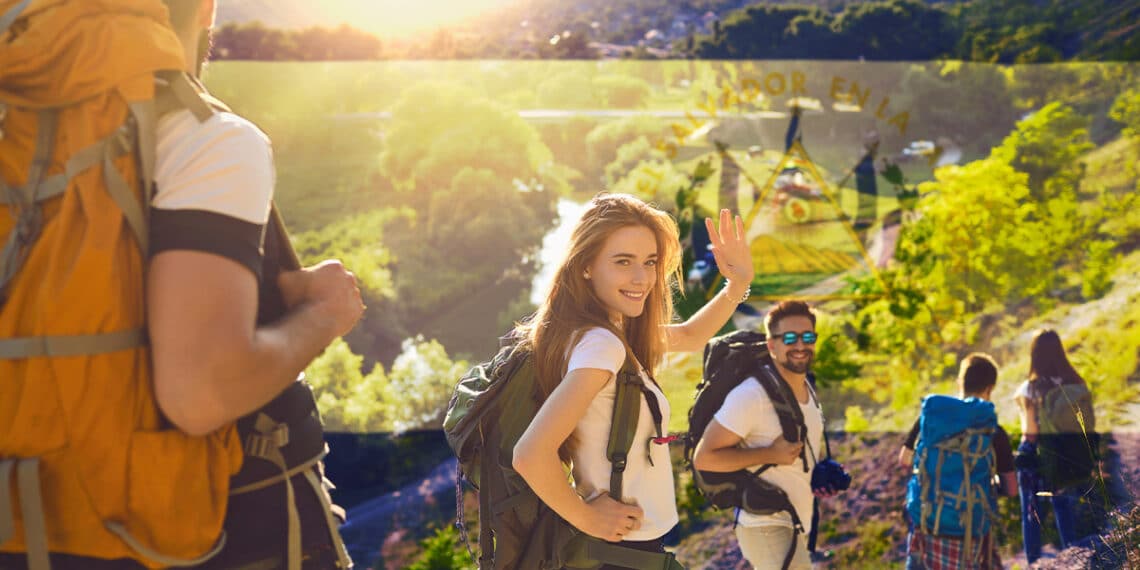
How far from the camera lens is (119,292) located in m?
1.56

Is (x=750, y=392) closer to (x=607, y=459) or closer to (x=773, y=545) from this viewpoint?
(x=773, y=545)

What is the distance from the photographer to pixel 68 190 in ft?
5.12

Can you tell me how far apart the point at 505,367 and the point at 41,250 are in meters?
1.38

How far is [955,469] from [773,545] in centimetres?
138

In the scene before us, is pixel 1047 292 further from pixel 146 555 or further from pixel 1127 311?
pixel 146 555

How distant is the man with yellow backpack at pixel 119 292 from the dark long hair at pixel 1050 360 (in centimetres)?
650

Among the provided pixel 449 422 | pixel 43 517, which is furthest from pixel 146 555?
pixel 449 422

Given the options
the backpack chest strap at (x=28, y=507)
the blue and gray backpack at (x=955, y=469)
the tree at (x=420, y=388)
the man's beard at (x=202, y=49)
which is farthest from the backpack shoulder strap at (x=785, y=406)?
the tree at (x=420, y=388)

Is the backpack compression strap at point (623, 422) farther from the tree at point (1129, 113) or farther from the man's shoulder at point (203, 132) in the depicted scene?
the tree at point (1129, 113)

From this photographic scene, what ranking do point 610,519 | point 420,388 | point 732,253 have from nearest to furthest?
point 610,519 → point 732,253 → point 420,388

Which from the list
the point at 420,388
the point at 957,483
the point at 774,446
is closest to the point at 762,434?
the point at 774,446

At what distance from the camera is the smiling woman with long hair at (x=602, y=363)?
255cm

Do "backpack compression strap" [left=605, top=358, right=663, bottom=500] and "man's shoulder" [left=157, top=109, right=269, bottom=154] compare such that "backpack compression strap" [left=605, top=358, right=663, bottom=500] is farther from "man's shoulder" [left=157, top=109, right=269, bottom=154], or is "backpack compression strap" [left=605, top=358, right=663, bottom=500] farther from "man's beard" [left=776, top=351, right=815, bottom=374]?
"man's beard" [left=776, top=351, right=815, bottom=374]

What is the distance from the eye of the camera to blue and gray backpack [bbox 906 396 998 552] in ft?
17.6
